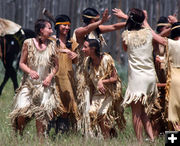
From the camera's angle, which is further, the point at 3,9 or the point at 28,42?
the point at 3,9

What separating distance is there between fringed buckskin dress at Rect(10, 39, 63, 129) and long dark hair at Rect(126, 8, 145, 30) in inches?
40.5

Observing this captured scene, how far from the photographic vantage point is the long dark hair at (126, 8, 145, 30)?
667 cm

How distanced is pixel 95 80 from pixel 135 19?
964 mm

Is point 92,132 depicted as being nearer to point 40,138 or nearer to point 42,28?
point 40,138

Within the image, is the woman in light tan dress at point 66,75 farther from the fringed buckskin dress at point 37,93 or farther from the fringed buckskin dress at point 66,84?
the fringed buckskin dress at point 37,93

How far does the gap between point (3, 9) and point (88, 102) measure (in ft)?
22.2

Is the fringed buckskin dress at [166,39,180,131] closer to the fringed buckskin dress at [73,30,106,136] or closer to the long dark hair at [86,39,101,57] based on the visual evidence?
the long dark hair at [86,39,101,57]

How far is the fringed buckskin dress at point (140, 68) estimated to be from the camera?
6.66m

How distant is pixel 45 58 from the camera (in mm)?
6926

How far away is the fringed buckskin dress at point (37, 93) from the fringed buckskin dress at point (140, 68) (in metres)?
0.94

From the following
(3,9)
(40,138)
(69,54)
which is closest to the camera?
(40,138)

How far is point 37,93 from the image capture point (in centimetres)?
684

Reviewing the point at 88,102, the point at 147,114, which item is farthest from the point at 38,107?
the point at 147,114

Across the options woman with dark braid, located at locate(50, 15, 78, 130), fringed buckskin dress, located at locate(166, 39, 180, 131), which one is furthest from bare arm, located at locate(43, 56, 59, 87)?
fringed buckskin dress, located at locate(166, 39, 180, 131)
